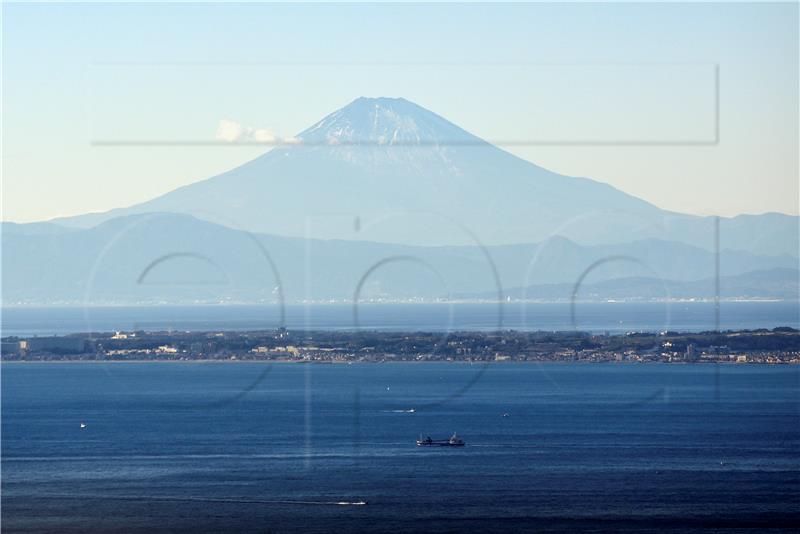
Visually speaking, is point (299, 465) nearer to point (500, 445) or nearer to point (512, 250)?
point (500, 445)

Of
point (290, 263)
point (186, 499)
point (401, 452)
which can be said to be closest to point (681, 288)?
point (290, 263)

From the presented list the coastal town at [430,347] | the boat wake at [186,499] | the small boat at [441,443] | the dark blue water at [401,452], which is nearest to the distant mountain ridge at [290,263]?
the coastal town at [430,347]

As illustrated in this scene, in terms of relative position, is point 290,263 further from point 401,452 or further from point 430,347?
point 401,452

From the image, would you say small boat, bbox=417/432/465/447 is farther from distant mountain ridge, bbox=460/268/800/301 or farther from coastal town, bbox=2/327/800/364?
distant mountain ridge, bbox=460/268/800/301

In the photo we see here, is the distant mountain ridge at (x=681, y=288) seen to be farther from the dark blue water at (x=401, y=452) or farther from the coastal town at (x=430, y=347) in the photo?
the dark blue water at (x=401, y=452)

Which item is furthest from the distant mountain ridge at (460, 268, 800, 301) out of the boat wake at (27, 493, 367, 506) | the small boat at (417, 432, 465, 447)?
the boat wake at (27, 493, 367, 506)

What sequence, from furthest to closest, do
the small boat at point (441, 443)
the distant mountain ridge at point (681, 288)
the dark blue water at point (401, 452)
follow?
Result: the distant mountain ridge at point (681, 288) → the small boat at point (441, 443) → the dark blue water at point (401, 452)

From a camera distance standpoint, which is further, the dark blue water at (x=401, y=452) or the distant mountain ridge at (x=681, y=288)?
A: the distant mountain ridge at (x=681, y=288)
